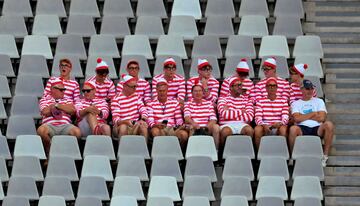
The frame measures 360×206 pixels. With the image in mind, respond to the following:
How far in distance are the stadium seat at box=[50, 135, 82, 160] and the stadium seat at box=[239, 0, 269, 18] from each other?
3.25 metres

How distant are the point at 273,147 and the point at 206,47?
2.10m

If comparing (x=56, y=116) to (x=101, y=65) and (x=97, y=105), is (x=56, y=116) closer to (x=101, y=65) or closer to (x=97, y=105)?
(x=97, y=105)

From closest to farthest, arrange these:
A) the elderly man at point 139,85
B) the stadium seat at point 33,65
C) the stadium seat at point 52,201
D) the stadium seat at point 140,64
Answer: the stadium seat at point 52,201
the elderly man at point 139,85
the stadium seat at point 140,64
the stadium seat at point 33,65

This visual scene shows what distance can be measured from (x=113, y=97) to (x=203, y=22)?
208cm

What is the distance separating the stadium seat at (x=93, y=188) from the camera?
1739 centimetres

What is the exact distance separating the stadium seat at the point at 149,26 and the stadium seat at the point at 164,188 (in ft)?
9.23

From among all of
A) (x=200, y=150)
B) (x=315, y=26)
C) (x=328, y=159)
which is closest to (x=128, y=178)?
(x=200, y=150)

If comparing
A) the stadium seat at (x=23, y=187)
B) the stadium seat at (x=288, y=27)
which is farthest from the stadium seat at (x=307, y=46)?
the stadium seat at (x=23, y=187)

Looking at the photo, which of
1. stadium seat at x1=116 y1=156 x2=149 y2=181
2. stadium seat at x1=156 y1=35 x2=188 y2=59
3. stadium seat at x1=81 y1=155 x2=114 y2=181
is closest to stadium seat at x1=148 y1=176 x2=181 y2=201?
stadium seat at x1=116 y1=156 x2=149 y2=181

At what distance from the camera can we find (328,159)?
18016mm

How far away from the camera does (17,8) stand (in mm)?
20156

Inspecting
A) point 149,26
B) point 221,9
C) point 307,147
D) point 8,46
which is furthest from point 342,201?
point 8,46

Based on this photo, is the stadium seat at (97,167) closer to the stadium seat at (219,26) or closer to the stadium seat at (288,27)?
the stadium seat at (219,26)

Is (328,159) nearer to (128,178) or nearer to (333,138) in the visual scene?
(333,138)
